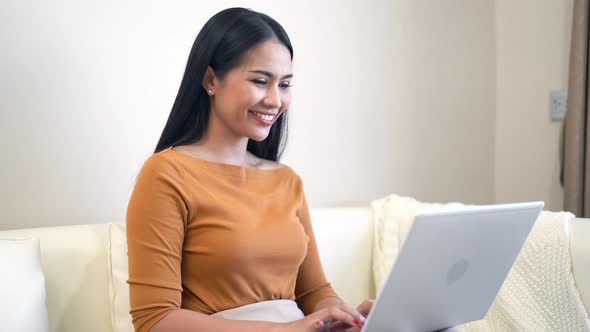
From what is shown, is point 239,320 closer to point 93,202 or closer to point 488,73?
point 93,202

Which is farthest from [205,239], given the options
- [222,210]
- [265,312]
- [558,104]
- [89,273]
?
[558,104]

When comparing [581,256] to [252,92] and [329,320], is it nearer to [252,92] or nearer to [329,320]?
[329,320]

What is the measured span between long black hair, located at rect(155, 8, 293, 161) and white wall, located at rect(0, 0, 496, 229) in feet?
1.24

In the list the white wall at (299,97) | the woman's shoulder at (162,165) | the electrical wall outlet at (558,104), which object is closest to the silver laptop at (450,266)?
the woman's shoulder at (162,165)

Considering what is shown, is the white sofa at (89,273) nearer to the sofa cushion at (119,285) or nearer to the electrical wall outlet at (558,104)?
the sofa cushion at (119,285)

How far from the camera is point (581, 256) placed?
1616mm

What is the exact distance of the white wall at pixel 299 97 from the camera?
1.57m

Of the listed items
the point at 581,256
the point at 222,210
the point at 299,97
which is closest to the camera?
the point at 222,210

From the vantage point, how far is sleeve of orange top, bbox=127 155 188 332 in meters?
1.19

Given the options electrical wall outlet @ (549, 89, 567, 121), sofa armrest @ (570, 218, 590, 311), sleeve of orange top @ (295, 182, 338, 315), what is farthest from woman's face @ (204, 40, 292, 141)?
electrical wall outlet @ (549, 89, 567, 121)

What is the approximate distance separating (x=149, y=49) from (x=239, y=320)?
815 millimetres

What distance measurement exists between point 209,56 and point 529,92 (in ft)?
5.09

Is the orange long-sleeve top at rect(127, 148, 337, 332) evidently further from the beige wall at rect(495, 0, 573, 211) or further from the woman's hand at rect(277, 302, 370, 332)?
the beige wall at rect(495, 0, 573, 211)

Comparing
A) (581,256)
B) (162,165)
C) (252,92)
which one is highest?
(252,92)
